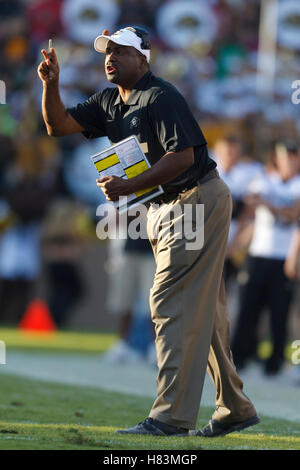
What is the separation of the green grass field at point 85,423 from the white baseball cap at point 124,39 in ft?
6.17

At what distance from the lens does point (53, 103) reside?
5.21 meters

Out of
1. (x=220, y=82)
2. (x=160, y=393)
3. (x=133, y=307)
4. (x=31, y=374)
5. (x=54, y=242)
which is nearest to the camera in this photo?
(x=160, y=393)

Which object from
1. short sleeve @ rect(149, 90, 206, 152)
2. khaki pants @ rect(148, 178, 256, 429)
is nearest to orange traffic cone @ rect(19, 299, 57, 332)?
khaki pants @ rect(148, 178, 256, 429)

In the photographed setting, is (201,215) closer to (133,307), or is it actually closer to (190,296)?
(190,296)

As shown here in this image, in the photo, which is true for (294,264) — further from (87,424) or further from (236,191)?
A: (87,424)

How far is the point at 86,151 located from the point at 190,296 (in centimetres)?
1054

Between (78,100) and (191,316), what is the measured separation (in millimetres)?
11314

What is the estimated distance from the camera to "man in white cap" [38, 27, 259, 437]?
489 centimetres

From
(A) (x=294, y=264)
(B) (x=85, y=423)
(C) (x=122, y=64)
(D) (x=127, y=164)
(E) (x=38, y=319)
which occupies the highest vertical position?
(C) (x=122, y=64)

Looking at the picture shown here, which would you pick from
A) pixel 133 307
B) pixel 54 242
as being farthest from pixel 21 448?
pixel 54 242

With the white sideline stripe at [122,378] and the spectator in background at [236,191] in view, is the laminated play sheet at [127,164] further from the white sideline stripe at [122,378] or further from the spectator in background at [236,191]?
the spectator in background at [236,191]

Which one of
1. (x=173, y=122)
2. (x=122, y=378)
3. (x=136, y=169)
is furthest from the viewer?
(x=122, y=378)

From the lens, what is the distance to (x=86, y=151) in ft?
50.3

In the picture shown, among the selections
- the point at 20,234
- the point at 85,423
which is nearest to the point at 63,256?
the point at 20,234
